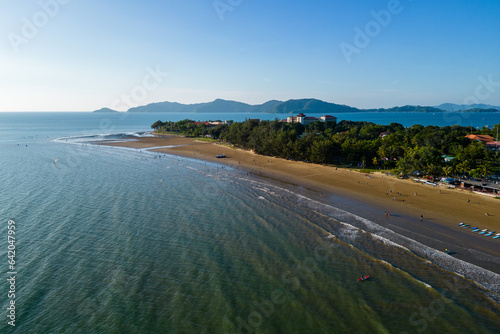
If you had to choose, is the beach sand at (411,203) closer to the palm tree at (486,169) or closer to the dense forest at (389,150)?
the dense forest at (389,150)

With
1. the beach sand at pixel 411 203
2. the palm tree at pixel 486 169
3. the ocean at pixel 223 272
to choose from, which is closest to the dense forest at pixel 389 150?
the palm tree at pixel 486 169

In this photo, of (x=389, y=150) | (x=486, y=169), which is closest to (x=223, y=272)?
(x=486, y=169)

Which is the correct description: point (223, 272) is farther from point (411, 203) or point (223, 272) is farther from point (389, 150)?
point (389, 150)

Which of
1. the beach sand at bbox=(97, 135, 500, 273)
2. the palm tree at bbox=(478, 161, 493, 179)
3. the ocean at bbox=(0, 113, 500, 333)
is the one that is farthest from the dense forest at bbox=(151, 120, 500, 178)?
the ocean at bbox=(0, 113, 500, 333)

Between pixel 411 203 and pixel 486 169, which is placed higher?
pixel 486 169

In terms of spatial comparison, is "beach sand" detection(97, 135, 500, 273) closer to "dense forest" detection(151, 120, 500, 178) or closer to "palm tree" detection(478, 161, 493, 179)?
"dense forest" detection(151, 120, 500, 178)

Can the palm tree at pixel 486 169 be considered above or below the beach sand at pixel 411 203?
above
